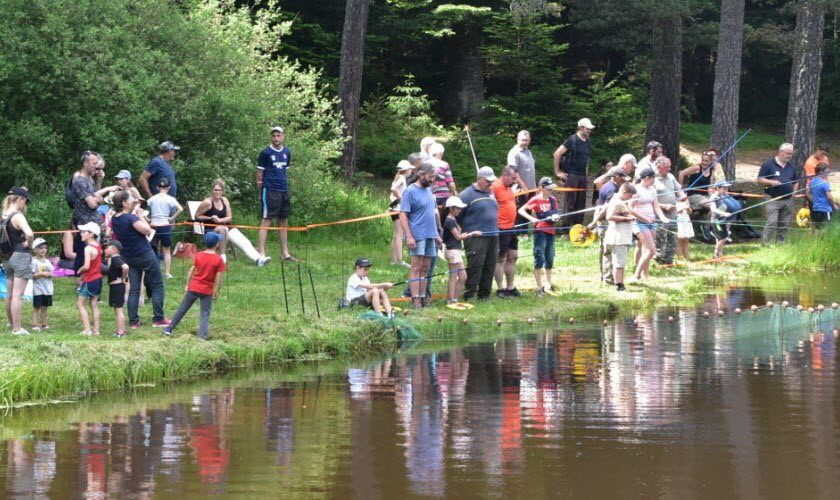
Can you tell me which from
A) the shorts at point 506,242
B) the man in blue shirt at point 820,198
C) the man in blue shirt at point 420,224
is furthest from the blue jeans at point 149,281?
the man in blue shirt at point 820,198

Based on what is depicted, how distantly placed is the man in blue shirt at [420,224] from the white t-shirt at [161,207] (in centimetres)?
318

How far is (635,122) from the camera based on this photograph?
1366 inches

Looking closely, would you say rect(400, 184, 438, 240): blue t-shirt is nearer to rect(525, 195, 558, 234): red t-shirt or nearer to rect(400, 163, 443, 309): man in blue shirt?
rect(400, 163, 443, 309): man in blue shirt

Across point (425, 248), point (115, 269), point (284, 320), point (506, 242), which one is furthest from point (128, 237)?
point (506, 242)

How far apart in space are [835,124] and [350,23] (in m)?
19.5

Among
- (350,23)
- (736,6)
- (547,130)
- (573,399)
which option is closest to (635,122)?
(547,130)

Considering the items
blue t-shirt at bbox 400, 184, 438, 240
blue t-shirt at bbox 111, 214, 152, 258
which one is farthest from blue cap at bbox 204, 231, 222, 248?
blue t-shirt at bbox 400, 184, 438, 240

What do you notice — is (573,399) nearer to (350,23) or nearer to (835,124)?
(350,23)

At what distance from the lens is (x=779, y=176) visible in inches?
931

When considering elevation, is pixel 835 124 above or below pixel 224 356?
above

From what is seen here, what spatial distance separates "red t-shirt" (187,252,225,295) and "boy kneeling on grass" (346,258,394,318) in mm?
2128

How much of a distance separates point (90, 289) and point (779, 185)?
13.2 m

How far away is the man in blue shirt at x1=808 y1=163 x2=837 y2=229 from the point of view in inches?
926

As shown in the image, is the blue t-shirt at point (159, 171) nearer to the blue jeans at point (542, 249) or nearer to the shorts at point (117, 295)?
the shorts at point (117, 295)
